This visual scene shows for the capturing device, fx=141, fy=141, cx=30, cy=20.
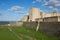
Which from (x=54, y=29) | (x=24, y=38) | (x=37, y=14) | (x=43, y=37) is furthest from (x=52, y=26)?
(x=37, y=14)

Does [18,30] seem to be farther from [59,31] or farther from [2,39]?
[59,31]

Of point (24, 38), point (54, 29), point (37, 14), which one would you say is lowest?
point (24, 38)

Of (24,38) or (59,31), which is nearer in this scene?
(59,31)

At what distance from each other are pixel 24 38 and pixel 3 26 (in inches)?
52.9

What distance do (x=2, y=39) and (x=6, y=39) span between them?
0.44ft

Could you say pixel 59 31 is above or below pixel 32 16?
below

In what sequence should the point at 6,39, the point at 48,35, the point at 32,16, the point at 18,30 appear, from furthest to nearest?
the point at 32,16
the point at 18,30
the point at 48,35
the point at 6,39

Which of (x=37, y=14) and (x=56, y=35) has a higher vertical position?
(x=37, y=14)

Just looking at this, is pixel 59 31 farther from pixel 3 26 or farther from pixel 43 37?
pixel 3 26

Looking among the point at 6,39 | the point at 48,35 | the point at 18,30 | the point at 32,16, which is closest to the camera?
the point at 6,39

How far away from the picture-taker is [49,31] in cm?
421

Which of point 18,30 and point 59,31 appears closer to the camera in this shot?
point 59,31

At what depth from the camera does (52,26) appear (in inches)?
161

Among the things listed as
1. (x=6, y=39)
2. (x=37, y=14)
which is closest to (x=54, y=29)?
(x=6, y=39)
